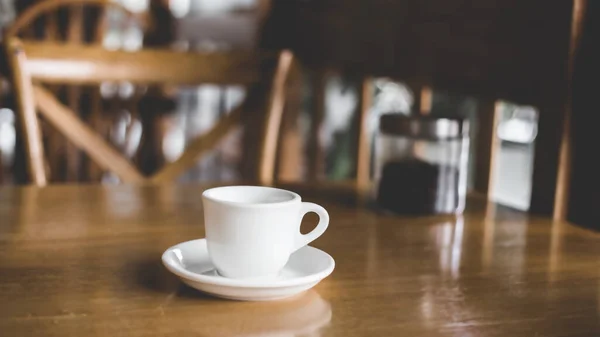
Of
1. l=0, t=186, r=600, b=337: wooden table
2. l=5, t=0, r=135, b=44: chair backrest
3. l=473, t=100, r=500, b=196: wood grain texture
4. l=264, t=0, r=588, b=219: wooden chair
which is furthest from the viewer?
l=5, t=0, r=135, b=44: chair backrest

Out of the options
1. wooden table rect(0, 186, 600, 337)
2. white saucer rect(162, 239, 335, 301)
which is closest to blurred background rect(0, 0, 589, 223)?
wooden table rect(0, 186, 600, 337)

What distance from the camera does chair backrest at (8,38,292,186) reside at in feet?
4.52

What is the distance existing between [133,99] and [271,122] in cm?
158

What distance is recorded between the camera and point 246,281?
0.66 m

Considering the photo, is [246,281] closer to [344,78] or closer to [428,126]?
[428,126]

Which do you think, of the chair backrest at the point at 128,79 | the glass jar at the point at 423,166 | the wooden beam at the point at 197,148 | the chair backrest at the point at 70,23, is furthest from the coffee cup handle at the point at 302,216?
the chair backrest at the point at 70,23

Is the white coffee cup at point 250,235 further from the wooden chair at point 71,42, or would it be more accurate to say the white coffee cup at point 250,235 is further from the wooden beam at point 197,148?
the wooden chair at point 71,42

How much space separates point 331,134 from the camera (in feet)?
9.34

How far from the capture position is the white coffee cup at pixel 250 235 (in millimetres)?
675

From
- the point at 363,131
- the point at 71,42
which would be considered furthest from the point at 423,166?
the point at 71,42

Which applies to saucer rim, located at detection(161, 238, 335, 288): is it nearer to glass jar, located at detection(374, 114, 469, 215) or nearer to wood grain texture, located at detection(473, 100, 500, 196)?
glass jar, located at detection(374, 114, 469, 215)

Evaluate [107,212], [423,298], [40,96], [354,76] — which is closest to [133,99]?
[354,76]

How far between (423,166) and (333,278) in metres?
0.42

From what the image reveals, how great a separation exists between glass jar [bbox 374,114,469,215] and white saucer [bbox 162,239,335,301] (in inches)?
13.4
